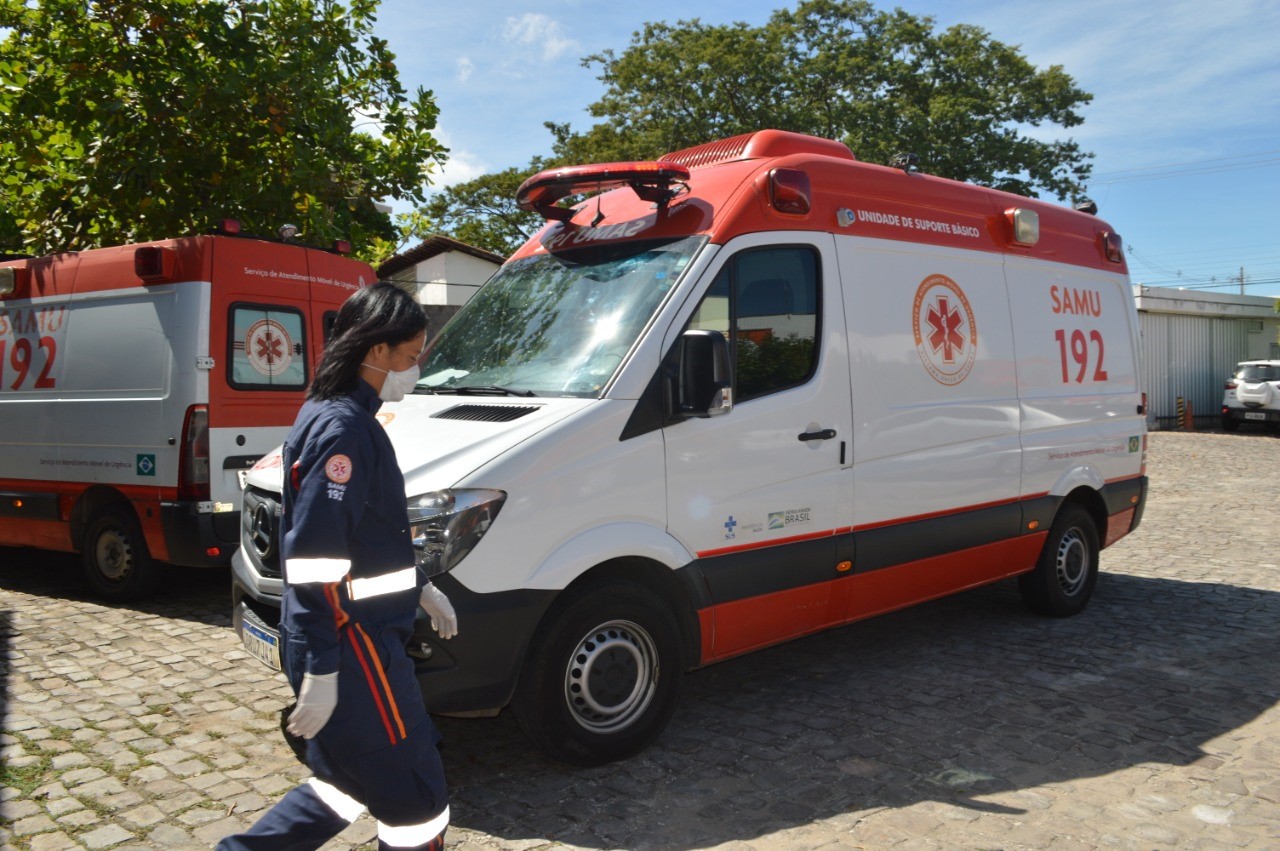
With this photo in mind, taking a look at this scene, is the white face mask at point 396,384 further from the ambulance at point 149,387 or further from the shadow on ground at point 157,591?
the shadow on ground at point 157,591

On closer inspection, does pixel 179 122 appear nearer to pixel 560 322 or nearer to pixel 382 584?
pixel 560 322

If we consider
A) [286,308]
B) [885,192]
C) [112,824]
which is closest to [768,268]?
[885,192]

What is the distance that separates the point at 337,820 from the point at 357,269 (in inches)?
244

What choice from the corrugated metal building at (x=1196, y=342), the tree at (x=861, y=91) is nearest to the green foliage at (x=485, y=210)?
the tree at (x=861, y=91)

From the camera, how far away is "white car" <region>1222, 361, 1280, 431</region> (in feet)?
85.1

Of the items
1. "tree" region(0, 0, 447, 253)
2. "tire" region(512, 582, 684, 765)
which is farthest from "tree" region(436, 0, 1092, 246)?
"tire" region(512, 582, 684, 765)

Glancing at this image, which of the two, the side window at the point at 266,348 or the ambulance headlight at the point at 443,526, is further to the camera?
the side window at the point at 266,348

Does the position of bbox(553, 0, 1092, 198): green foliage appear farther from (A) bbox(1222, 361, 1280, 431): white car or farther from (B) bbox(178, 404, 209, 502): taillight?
(B) bbox(178, 404, 209, 502): taillight

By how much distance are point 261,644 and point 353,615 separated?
176 centimetres

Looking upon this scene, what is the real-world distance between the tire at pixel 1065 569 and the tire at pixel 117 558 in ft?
20.1

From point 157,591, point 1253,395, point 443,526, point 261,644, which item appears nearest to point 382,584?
point 443,526

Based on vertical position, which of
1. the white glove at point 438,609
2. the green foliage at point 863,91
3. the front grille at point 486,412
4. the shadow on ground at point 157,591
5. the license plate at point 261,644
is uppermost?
the green foliage at point 863,91

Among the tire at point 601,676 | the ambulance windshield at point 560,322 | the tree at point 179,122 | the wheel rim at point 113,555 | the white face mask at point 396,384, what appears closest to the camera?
the white face mask at point 396,384

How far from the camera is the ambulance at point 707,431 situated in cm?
410
